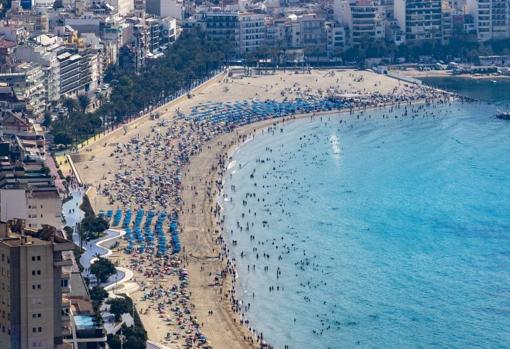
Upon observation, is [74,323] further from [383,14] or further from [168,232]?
[383,14]

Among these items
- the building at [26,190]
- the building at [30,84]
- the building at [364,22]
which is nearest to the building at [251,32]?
the building at [364,22]

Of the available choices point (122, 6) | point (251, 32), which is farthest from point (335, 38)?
point (122, 6)

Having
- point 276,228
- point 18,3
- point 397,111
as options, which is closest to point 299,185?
Answer: point 276,228

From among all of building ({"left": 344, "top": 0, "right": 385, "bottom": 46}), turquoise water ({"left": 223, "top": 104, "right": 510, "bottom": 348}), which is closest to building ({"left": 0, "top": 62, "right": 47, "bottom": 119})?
turquoise water ({"left": 223, "top": 104, "right": 510, "bottom": 348})

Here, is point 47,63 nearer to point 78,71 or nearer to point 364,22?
point 78,71

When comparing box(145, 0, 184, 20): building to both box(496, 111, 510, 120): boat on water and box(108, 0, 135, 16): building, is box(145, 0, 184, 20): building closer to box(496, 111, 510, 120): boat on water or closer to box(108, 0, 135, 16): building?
box(108, 0, 135, 16): building
